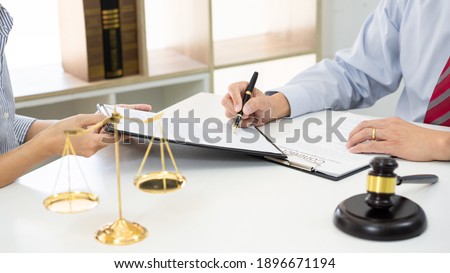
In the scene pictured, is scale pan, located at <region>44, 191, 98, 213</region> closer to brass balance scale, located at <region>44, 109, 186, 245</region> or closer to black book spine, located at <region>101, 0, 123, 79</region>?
brass balance scale, located at <region>44, 109, 186, 245</region>

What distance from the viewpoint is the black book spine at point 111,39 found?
262cm

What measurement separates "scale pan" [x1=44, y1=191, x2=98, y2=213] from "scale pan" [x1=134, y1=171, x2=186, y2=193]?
0.08 m

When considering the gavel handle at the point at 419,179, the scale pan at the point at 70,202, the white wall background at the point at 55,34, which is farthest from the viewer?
the white wall background at the point at 55,34

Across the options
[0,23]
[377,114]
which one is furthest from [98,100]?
[377,114]

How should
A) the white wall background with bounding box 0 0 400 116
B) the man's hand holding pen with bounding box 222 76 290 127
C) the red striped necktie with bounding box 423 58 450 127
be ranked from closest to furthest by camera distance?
the man's hand holding pen with bounding box 222 76 290 127, the red striped necktie with bounding box 423 58 450 127, the white wall background with bounding box 0 0 400 116

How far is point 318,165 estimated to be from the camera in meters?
1.40

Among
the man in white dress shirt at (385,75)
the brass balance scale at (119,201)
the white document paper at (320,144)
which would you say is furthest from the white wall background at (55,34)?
the brass balance scale at (119,201)

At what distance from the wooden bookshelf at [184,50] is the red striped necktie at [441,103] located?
4.14 feet

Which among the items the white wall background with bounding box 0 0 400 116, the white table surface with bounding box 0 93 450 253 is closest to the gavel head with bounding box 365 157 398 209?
the white table surface with bounding box 0 93 450 253

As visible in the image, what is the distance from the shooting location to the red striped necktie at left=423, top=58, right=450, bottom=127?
71.9 inches

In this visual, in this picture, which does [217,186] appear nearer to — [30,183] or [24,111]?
[30,183]

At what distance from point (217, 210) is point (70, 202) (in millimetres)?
277

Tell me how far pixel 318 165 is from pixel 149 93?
1911 mm

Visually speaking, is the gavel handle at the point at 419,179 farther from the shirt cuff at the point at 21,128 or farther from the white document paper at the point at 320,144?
the shirt cuff at the point at 21,128
